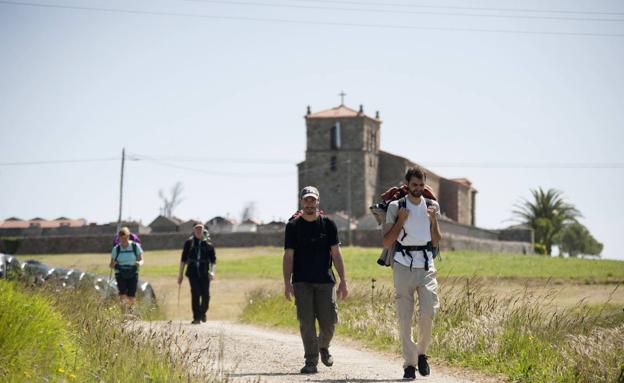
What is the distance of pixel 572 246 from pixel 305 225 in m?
148

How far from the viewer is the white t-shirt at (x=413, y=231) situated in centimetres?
1022

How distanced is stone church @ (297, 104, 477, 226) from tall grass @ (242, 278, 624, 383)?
8283cm

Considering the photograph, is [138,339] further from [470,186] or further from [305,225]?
[470,186]

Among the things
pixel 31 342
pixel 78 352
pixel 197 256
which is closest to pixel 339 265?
pixel 78 352

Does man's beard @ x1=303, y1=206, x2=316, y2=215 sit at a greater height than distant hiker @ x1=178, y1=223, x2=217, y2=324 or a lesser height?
greater

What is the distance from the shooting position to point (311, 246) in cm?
1123

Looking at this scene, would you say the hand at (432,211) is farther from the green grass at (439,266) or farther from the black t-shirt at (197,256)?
the green grass at (439,266)

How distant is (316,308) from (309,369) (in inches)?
33.4

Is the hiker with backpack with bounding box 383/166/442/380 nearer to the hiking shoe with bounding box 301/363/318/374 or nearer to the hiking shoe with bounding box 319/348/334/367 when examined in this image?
the hiking shoe with bounding box 301/363/318/374

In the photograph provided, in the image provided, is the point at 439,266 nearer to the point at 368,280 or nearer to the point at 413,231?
the point at 368,280

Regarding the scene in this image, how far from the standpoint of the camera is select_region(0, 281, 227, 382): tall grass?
7.66 m

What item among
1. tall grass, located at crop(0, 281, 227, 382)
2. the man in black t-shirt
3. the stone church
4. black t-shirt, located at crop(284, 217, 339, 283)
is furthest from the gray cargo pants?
the stone church

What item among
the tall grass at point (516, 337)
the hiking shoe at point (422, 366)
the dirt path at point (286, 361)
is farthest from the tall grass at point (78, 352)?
the tall grass at point (516, 337)

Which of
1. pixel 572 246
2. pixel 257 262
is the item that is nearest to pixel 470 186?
pixel 572 246
